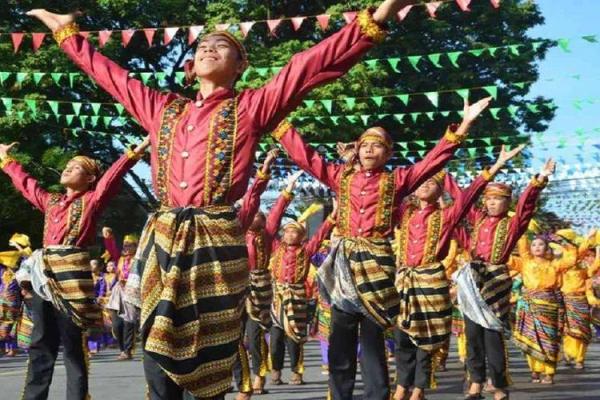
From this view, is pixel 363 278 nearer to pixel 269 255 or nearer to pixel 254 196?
pixel 254 196

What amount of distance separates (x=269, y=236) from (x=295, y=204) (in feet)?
52.3

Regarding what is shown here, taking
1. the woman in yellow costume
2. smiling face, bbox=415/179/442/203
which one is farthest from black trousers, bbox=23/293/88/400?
the woman in yellow costume

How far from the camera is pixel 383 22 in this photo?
4.31 metres

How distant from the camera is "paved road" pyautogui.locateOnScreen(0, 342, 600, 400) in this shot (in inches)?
372

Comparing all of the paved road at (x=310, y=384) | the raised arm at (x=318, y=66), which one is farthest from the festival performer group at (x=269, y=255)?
the paved road at (x=310, y=384)

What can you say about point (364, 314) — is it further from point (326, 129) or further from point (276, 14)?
point (276, 14)

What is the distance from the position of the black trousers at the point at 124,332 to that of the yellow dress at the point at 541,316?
6.06 meters

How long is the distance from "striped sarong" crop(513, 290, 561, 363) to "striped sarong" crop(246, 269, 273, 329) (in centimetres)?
299

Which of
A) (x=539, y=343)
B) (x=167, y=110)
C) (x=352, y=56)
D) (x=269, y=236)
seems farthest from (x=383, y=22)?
(x=539, y=343)

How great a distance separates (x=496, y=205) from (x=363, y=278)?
325cm

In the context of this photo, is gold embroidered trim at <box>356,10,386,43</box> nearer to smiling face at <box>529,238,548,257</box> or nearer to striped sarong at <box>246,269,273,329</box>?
striped sarong at <box>246,269,273,329</box>

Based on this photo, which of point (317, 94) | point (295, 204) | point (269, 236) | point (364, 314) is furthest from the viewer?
point (295, 204)

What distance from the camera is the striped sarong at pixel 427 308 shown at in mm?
8648

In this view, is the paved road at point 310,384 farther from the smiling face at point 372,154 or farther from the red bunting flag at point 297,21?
the red bunting flag at point 297,21
